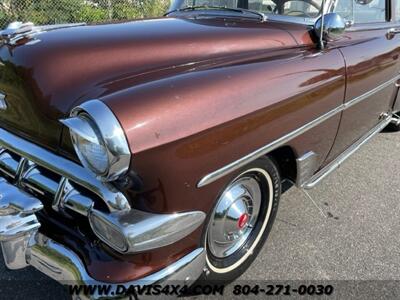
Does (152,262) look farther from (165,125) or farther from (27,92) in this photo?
(27,92)

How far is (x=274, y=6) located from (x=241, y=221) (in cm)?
156

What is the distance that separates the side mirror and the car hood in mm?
389

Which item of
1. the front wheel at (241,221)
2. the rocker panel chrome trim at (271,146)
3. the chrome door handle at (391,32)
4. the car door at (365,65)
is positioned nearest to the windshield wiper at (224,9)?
the car door at (365,65)

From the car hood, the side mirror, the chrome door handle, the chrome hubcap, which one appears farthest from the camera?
the chrome door handle

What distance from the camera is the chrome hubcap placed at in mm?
2021

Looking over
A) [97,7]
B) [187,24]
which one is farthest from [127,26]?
[97,7]

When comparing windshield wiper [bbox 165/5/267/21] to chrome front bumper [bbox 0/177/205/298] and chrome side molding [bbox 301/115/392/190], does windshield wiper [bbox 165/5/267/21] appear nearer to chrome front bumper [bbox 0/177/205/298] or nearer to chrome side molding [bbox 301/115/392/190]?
chrome side molding [bbox 301/115/392/190]

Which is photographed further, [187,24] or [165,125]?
[187,24]

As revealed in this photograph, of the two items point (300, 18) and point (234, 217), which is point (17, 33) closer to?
point (234, 217)

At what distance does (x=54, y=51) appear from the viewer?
6.38 feet

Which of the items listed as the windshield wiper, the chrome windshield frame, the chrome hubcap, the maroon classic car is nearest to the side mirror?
the maroon classic car

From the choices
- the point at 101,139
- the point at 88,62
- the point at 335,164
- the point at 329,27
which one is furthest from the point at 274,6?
the point at 101,139

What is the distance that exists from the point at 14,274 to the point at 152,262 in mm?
1076

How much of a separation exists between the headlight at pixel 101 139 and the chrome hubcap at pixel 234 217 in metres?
0.66
